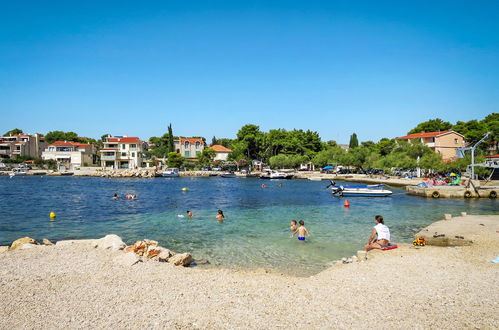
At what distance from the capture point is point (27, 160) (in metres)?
106

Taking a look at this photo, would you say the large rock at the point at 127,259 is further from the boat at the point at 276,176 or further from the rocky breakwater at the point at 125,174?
the rocky breakwater at the point at 125,174

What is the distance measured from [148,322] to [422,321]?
6.13 metres

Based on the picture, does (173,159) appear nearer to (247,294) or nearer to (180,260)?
(180,260)

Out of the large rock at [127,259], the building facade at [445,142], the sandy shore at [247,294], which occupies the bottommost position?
the sandy shore at [247,294]

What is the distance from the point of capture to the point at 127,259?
12.5 meters

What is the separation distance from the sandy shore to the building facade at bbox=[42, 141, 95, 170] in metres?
98.7

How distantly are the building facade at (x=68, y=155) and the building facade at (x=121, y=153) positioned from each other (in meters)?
7.17

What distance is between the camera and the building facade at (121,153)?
9994cm

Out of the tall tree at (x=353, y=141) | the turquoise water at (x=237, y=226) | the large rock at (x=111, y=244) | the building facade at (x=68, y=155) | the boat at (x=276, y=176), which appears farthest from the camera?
the tall tree at (x=353, y=141)

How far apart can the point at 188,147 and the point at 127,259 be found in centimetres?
10049

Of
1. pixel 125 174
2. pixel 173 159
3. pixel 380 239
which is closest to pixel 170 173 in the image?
pixel 173 159

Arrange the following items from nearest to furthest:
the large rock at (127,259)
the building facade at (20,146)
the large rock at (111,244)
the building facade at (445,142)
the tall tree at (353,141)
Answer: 1. the large rock at (127,259)
2. the large rock at (111,244)
3. the building facade at (445,142)
4. the building facade at (20,146)
5. the tall tree at (353,141)

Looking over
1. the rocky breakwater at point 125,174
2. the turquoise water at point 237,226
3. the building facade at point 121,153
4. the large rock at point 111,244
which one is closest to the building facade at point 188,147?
the building facade at point 121,153

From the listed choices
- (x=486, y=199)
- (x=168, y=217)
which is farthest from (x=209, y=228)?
(x=486, y=199)
